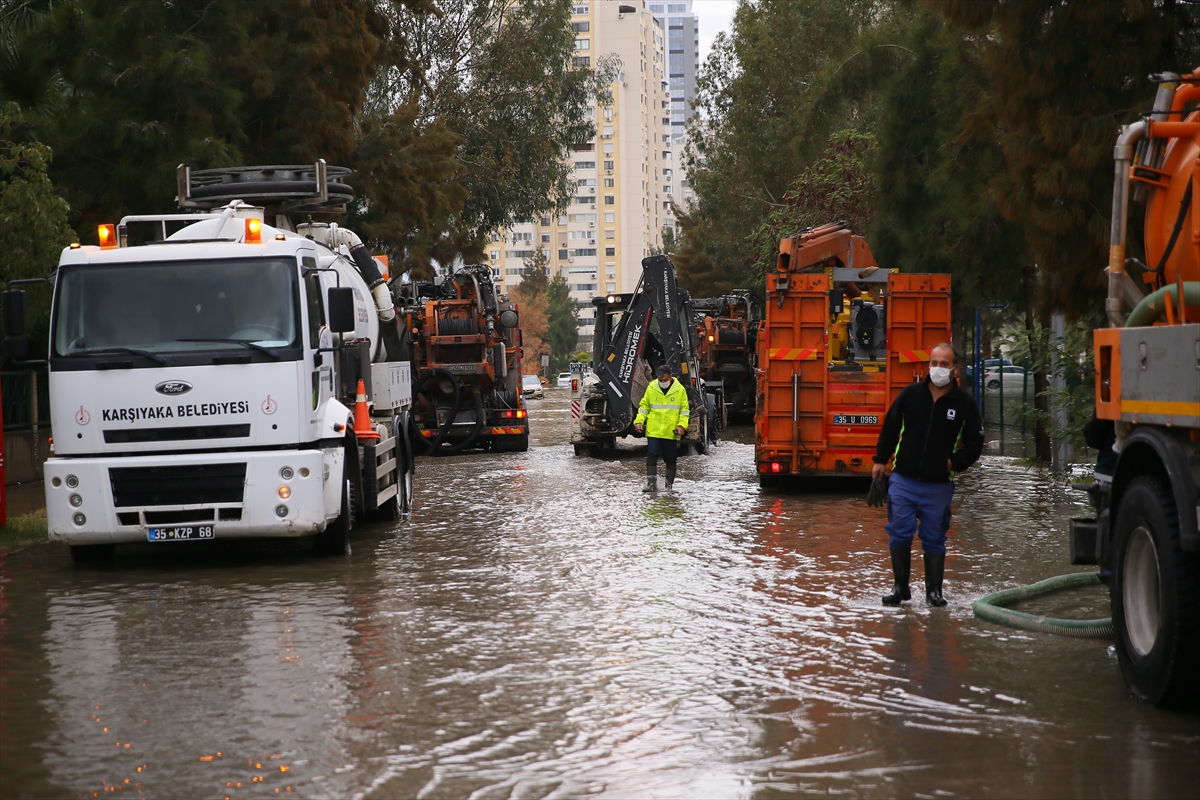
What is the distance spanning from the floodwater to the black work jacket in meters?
1.01

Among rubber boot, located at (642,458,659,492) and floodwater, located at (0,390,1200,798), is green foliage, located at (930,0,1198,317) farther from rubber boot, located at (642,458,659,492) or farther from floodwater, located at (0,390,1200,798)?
rubber boot, located at (642,458,659,492)

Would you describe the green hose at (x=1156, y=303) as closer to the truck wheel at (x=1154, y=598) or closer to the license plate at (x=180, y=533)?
the truck wheel at (x=1154, y=598)

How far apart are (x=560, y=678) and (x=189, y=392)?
17.0 ft

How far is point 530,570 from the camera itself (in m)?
11.2

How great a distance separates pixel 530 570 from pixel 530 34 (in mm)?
30210

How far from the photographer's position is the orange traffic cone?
13.4 m

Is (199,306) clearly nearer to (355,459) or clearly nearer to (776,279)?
(355,459)

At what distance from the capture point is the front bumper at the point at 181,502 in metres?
11.2

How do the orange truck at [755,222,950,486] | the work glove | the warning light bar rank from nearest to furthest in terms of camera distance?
the work glove < the warning light bar < the orange truck at [755,222,950,486]

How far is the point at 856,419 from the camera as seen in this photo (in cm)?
1712

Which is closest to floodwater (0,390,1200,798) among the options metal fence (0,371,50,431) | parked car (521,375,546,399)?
metal fence (0,371,50,431)

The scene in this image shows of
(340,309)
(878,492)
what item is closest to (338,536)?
(340,309)

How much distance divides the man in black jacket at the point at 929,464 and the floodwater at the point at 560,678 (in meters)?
0.43

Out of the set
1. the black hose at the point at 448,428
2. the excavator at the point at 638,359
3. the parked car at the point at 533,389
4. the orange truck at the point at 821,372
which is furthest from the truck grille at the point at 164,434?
the parked car at the point at 533,389
